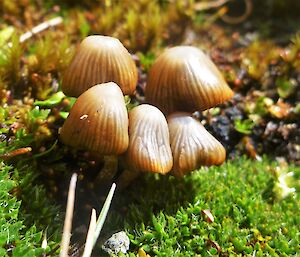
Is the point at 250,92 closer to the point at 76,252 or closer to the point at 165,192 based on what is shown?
the point at 165,192

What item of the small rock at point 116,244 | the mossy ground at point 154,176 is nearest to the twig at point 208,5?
the mossy ground at point 154,176

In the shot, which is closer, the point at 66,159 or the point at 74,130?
the point at 74,130

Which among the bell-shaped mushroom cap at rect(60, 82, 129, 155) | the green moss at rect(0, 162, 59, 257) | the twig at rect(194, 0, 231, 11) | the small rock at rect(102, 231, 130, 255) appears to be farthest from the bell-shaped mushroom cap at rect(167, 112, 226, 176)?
the twig at rect(194, 0, 231, 11)

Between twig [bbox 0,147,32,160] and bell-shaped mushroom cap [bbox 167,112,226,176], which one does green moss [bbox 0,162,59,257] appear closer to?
twig [bbox 0,147,32,160]

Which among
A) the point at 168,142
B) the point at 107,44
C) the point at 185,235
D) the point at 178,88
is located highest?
the point at 107,44

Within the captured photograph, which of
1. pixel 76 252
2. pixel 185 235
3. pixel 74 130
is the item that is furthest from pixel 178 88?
pixel 76 252


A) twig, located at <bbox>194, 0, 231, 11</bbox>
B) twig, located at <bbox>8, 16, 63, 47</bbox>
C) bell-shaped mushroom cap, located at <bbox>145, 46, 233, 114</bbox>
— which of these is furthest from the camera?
twig, located at <bbox>194, 0, 231, 11</bbox>

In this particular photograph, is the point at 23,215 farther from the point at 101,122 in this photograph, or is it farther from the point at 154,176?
the point at 154,176
